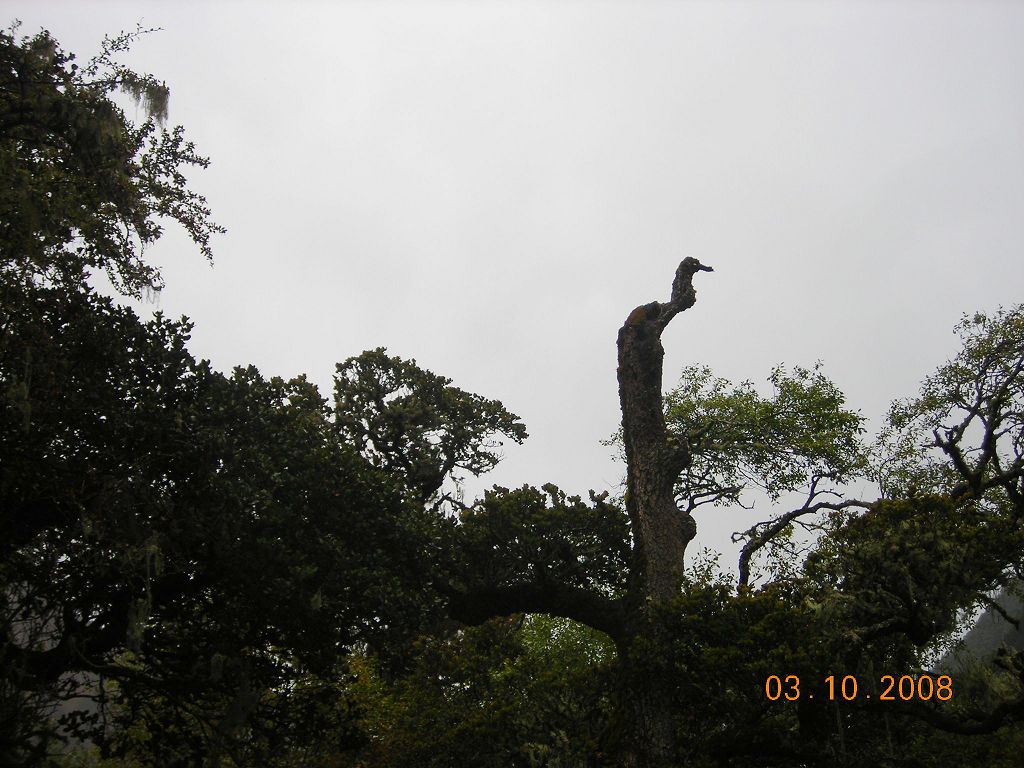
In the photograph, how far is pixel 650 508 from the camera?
16609mm

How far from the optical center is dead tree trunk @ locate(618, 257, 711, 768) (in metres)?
14.0

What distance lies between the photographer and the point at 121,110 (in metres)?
12.1

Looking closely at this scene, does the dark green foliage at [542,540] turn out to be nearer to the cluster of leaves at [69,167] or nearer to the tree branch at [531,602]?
the tree branch at [531,602]

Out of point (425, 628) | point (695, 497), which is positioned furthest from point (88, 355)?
point (695, 497)

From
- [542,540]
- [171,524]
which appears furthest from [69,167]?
[542,540]

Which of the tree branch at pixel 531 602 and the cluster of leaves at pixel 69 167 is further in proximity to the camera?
the tree branch at pixel 531 602

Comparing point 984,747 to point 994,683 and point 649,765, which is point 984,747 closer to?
point 994,683

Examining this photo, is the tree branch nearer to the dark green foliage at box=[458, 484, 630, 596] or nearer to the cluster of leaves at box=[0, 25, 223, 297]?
the dark green foliage at box=[458, 484, 630, 596]
